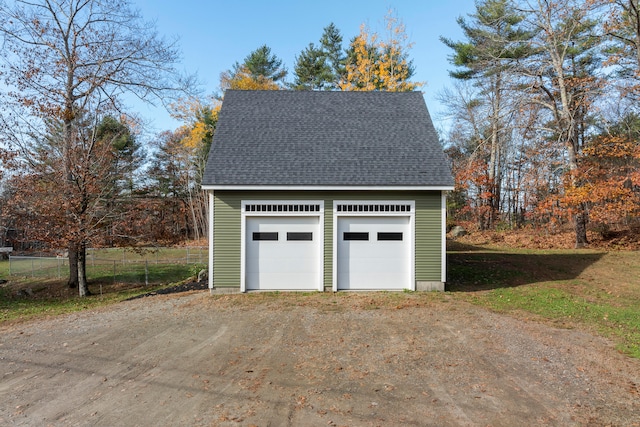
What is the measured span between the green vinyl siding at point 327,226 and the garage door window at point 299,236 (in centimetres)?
46

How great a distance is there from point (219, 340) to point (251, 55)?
29.6 meters

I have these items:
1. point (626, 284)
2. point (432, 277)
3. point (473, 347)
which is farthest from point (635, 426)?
point (626, 284)

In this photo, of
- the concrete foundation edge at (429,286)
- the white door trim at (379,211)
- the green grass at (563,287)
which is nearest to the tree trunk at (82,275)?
the white door trim at (379,211)

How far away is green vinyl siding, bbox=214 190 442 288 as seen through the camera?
10.5 metres

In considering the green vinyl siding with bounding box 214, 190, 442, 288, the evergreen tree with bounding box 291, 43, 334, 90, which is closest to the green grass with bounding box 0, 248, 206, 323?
the green vinyl siding with bounding box 214, 190, 442, 288

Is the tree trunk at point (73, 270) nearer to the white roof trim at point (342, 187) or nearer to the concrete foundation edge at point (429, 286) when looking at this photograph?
the white roof trim at point (342, 187)

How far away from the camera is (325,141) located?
39.1ft

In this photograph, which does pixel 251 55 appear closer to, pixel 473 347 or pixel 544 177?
pixel 544 177

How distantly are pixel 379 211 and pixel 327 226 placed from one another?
1.48 meters

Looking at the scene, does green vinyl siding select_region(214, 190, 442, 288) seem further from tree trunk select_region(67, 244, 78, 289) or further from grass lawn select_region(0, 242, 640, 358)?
tree trunk select_region(67, 244, 78, 289)

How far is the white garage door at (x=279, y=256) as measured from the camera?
10.7 metres

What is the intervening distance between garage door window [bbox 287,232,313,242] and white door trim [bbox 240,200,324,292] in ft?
0.96

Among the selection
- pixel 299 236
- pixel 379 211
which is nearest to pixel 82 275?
pixel 299 236

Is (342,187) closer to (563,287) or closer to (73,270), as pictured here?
(563,287)
